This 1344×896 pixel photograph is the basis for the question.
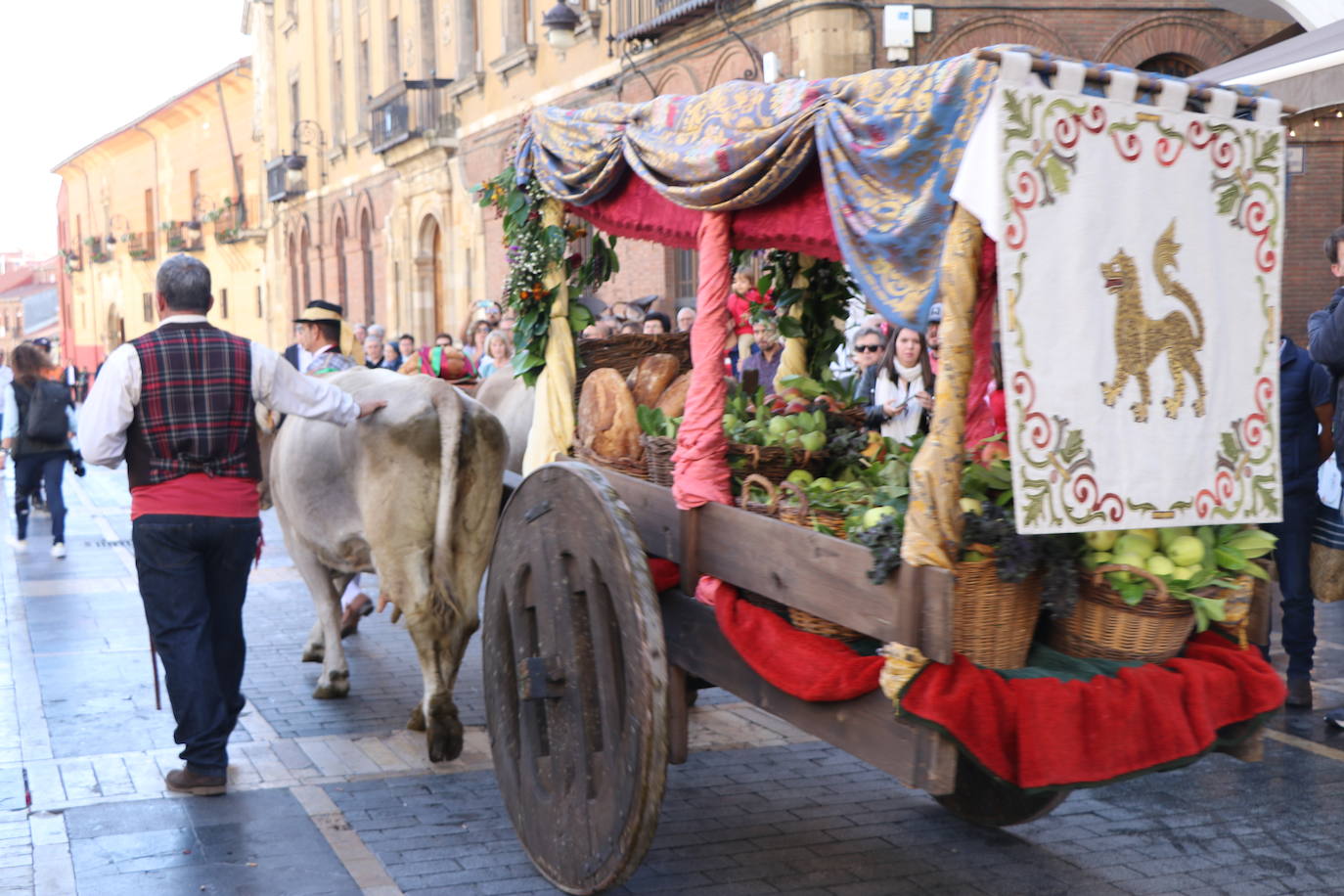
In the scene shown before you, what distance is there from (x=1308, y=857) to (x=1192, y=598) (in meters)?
1.92

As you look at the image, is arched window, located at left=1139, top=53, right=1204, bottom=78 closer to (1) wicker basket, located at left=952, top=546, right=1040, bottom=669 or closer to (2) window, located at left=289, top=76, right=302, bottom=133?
(1) wicker basket, located at left=952, top=546, right=1040, bottom=669

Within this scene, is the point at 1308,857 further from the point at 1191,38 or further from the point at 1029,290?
the point at 1191,38

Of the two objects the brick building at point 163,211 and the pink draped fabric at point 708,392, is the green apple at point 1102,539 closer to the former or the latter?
the pink draped fabric at point 708,392

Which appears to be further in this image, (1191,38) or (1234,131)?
(1191,38)

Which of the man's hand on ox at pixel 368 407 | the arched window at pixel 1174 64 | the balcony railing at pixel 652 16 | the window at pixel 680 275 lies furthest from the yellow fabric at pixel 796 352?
the window at pixel 680 275

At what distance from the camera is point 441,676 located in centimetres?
649

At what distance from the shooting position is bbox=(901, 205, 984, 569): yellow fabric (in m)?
3.62

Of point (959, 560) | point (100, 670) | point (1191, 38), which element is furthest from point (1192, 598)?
point (1191, 38)

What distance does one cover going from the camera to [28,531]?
14.7 meters

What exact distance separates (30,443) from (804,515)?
10704mm

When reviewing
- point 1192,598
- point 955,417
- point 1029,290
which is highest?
point 1029,290

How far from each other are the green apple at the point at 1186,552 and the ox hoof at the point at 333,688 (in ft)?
15.7

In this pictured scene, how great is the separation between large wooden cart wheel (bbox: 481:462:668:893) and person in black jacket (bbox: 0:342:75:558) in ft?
29.7

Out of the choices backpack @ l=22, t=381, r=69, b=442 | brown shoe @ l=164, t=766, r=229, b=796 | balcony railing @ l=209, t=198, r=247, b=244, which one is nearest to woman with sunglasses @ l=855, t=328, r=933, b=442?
brown shoe @ l=164, t=766, r=229, b=796
